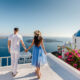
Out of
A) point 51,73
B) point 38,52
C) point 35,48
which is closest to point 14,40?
point 35,48

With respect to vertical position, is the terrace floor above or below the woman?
below

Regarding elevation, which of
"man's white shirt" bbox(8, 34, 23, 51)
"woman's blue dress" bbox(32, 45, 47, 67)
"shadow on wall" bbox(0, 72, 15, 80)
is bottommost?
"shadow on wall" bbox(0, 72, 15, 80)

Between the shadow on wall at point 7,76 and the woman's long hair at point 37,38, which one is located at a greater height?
the woman's long hair at point 37,38

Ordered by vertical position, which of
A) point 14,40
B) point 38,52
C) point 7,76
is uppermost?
point 14,40

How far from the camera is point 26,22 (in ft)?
80.1

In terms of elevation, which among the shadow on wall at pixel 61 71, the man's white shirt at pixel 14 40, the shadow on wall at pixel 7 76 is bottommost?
the shadow on wall at pixel 7 76

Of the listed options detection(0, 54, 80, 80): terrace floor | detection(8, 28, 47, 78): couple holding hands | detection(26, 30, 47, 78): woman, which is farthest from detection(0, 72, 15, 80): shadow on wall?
detection(26, 30, 47, 78): woman

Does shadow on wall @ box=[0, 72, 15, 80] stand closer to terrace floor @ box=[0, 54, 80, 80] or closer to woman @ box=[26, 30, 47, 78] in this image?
terrace floor @ box=[0, 54, 80, 80]

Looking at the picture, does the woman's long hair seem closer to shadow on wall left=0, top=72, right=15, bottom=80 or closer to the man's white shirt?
the man's white shirt

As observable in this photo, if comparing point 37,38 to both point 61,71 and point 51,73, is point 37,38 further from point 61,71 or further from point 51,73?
point 61,71

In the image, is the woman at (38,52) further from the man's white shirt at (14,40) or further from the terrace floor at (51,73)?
the man's white shirt at (14,40)

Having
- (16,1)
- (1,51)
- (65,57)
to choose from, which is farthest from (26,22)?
(65,57)

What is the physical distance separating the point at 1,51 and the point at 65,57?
118 feet

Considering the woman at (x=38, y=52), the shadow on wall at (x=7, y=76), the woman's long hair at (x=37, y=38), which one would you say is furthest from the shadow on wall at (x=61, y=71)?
the shadow on wall at (x=7, y=76)
